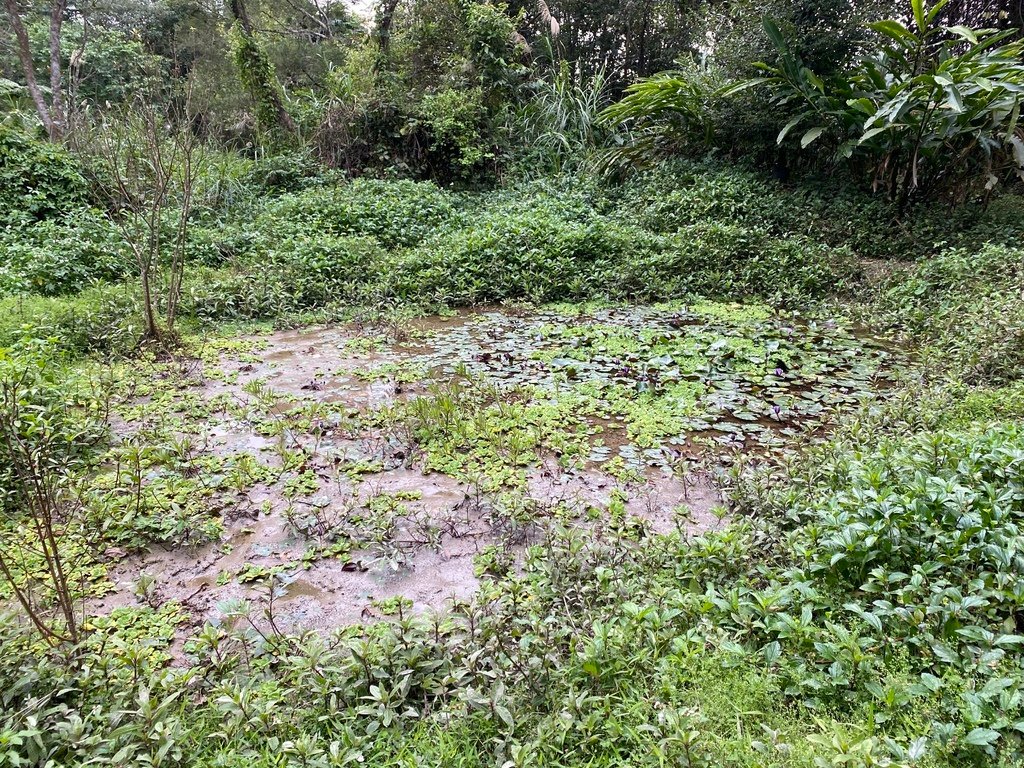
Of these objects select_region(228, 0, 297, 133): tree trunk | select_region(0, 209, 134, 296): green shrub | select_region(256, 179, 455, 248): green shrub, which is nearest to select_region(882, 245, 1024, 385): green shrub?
select_region(256, 179, 455, 248): green shrub

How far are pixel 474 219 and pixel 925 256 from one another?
16.9ft

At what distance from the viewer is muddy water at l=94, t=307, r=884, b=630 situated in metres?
2.50

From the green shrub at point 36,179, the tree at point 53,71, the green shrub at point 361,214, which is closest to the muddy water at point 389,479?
the green shrub at point 361,214

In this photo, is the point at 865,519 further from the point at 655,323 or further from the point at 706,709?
the point at 655,323

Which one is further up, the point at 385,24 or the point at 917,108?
the point at 385,24

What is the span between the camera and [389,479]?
322cm

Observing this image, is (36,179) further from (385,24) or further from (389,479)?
(389,479)

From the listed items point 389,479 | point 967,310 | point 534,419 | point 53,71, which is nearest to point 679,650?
point 389,479

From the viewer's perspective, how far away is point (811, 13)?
703 cm

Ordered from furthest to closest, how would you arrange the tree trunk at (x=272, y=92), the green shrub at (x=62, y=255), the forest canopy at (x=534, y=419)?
the tree trunk at (x=272, y=92) → the green shrub at (x=62, y=255) → the forest canopy at (x=534, y=419)

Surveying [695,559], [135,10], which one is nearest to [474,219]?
[695,559]

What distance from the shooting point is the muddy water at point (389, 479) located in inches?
98.4

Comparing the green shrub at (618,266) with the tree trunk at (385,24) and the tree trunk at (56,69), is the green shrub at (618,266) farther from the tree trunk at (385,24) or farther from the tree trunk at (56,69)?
the tree trunk at (56,69)

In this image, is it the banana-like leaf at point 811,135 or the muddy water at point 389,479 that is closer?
the muddy water at point 389,479
